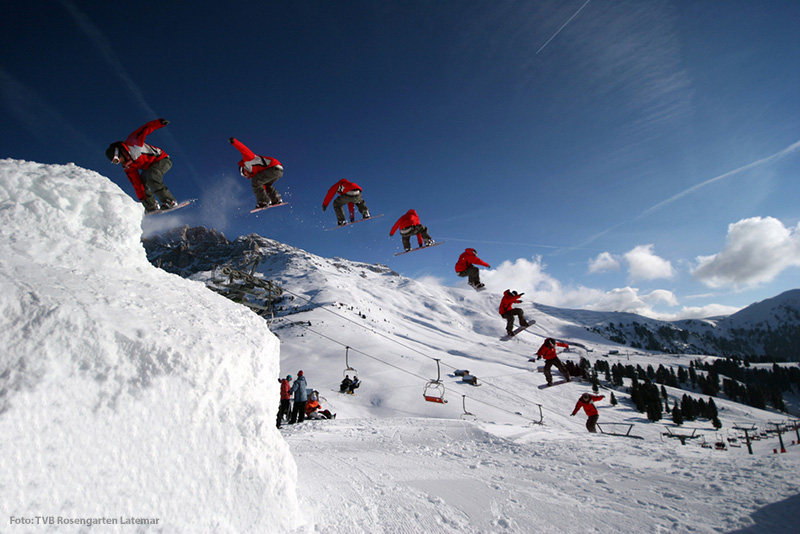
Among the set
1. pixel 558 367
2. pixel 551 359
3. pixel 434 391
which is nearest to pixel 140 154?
pixel 551 359

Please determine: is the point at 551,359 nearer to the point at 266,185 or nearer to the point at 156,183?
the point at 266,185

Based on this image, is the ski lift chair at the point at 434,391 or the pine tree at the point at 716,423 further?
the pine tree at the point at 716,423

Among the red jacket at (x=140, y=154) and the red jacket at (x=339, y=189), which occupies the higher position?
the red jacket at (x=339, y=189)

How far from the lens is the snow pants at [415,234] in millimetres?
15305

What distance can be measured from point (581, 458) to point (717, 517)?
11.0 ft

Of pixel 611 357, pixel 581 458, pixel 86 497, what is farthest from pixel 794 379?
pixel 86 497

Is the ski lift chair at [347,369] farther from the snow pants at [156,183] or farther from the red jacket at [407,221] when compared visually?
the snow pants at [156,183]

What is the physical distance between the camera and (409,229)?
15.3m

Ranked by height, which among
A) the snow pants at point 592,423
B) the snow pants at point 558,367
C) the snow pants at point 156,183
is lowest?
the snow pants at point 592,423

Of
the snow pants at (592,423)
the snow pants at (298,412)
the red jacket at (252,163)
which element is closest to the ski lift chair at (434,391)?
the snow pants at (592,423)

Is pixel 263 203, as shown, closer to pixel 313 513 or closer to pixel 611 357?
pixel 313 513

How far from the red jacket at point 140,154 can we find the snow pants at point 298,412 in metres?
8.73

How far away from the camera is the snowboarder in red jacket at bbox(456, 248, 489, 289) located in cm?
1491

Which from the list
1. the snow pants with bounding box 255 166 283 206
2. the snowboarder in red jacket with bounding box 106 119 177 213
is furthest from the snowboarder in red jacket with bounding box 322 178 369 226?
the snowboarder in red jacket with bounding box 106 119 177 213
